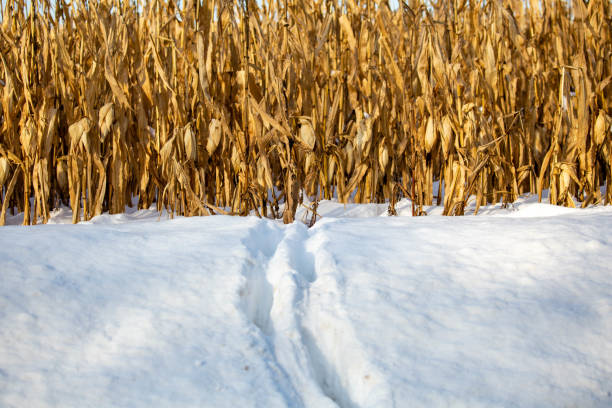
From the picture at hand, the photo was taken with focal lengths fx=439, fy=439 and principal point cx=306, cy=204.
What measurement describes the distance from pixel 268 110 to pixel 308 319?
0.76 m

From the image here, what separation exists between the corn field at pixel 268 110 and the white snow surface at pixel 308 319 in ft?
1.55

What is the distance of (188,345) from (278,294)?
158 millimetres

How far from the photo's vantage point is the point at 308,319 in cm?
58

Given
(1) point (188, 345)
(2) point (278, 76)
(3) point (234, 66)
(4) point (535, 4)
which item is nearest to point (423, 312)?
(1) point (188, 345)

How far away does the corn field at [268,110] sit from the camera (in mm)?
1233

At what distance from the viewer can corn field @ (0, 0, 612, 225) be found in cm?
123

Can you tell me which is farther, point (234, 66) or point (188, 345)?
point (234, 66)

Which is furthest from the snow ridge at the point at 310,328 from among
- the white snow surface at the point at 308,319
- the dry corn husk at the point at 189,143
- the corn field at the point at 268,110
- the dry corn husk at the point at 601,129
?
the dry corn husk at the point at 601,129

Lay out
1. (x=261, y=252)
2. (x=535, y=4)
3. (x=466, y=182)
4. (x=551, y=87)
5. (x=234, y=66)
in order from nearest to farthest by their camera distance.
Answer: (x=261, y=252) → (x=466, y=182) → (x=234, y=66) → (x=551, y=87) → (x=535, y=4)

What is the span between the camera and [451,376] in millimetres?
476

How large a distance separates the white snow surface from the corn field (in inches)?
18.6

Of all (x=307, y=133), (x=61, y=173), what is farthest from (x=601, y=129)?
(x=61, y=173)

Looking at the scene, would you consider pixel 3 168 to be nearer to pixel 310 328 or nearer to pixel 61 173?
pixel 61 173

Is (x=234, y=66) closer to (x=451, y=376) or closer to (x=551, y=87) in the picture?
(x=451, y=376)
